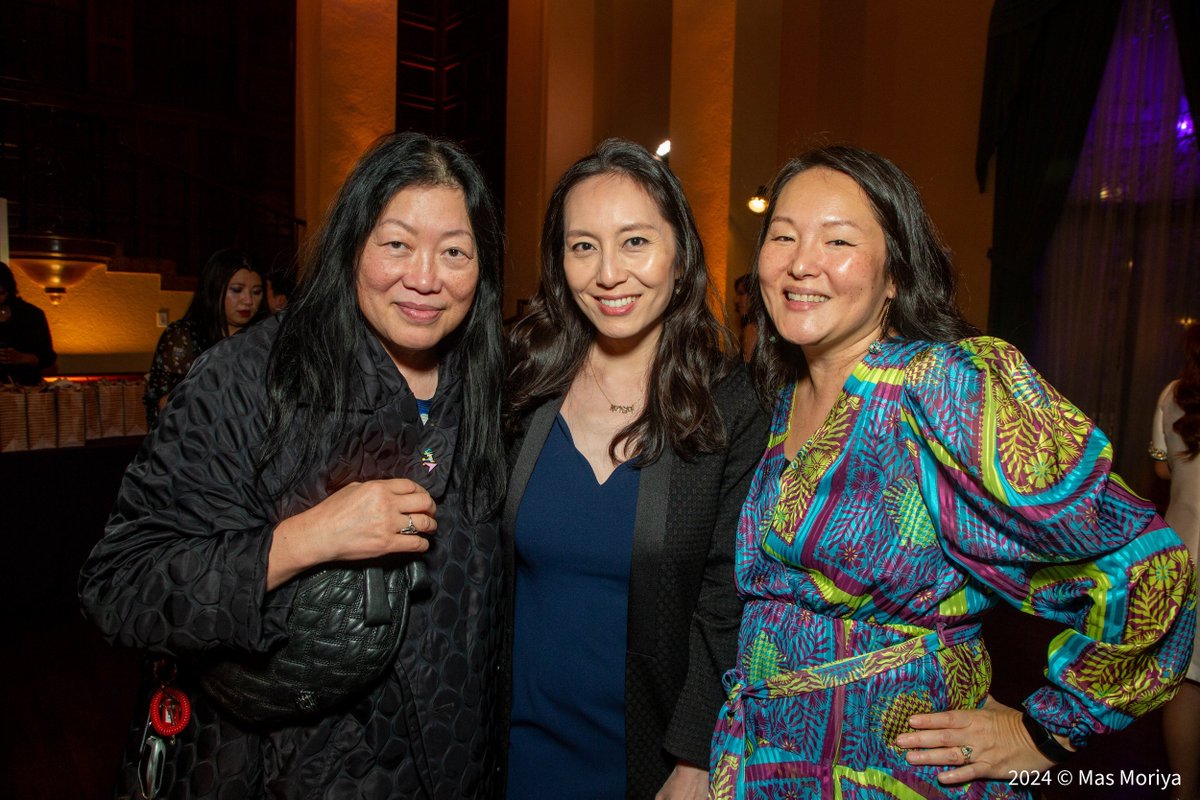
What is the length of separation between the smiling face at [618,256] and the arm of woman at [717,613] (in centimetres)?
29

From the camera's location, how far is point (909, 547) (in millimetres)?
1180

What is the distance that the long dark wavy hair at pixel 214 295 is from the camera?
4141 millimetres

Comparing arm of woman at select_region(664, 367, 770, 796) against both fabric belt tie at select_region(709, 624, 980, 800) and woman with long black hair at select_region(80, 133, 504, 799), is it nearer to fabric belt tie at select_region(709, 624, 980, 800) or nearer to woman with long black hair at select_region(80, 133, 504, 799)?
fabric belt tie at select_region(709, 624, 980, 800)

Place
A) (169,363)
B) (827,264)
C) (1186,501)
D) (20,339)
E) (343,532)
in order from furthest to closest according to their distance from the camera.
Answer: (20,339) < (169,363) < (1186,501) < (827,264) < (343,532)

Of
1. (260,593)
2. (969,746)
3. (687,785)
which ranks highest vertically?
(260,593)

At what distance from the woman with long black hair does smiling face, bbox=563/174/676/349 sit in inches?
8.0

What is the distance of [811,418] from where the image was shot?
1.43 metres

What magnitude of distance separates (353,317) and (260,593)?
0.53 meters

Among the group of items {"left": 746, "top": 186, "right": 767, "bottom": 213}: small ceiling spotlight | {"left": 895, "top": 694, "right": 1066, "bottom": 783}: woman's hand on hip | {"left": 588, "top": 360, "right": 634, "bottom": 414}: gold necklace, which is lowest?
{"left": 895, "top": 694, "right": 1066, "bottom": 783}: woman's hand on hip

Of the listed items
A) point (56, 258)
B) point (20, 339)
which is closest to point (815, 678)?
point (20, 339)

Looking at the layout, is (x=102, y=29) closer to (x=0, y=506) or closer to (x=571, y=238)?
(x=0, y=506)

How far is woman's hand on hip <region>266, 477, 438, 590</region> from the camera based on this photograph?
1.17 metres

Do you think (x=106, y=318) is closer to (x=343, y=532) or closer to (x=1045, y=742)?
(x=343, y=532)

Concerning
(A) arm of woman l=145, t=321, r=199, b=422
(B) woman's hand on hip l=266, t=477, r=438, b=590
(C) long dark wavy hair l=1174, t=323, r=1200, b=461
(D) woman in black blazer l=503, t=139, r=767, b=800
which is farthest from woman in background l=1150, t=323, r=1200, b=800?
(A) arm of woman l=145, t=321, r=199, b=422
